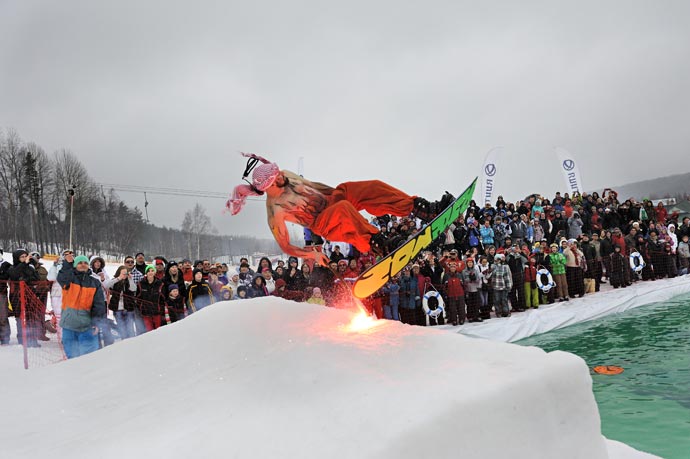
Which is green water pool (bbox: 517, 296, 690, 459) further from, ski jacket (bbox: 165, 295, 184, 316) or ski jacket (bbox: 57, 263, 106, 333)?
ski jacket (bbox: 57, 263, 106, 333)

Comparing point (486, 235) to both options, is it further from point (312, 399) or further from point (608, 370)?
point (312, 399)

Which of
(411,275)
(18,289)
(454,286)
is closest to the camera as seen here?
(18,289)

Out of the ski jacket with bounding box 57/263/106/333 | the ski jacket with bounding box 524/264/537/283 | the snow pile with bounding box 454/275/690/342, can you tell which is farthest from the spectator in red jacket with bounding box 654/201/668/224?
the ski jacket with bounding box 57/263/106/333

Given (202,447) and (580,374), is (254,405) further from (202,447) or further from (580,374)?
(580,374)

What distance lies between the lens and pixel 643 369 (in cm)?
712

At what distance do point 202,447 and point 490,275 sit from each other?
8.56m

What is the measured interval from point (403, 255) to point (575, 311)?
7243 mm

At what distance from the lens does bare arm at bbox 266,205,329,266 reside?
16.6 ft

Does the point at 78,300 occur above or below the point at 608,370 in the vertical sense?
above

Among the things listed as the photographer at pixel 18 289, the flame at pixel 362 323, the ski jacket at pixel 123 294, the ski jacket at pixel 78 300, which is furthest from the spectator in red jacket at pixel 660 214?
the photographer at pixel 18 289

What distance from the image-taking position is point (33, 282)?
25.4ft

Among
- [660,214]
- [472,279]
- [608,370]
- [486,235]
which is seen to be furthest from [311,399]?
[660,214]

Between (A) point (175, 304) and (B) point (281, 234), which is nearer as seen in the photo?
(B) point (281, 234)

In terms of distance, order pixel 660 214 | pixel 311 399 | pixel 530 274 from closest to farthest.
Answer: pixel 311 399, pixel 530 274, pixel 660 214
